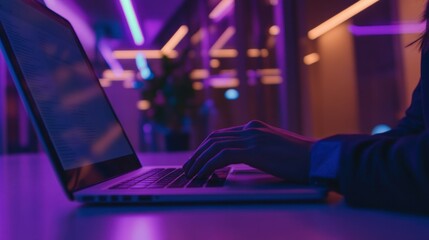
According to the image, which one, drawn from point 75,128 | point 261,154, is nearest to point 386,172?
point 261,154

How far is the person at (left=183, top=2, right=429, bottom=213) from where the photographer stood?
1.33ft

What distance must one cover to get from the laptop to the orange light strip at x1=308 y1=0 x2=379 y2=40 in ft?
10.4

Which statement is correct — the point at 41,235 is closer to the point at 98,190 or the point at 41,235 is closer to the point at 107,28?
the point at 98,190

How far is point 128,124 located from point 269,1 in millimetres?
2845

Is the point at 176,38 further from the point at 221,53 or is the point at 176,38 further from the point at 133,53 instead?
the point at 221,53

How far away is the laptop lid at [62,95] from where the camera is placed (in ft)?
1.65

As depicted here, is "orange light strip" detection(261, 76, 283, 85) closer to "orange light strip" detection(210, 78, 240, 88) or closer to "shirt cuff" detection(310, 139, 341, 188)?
"orange light strip" detection(210, 78, 240, 88)

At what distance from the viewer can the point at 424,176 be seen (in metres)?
0.39

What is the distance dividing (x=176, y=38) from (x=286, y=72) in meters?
4.74

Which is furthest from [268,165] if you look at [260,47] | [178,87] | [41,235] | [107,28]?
[107,28]

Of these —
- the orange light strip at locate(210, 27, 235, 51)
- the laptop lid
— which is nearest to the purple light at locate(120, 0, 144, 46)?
the orange light strip at locate(210, 27, 235, 51)

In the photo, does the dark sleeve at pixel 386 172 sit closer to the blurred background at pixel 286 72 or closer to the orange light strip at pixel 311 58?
the blurred background at pixel 286 72

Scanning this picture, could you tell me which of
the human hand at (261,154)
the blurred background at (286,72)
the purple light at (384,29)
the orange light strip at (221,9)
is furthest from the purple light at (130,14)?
the human hand at (261,154)

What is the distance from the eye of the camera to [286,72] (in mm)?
3842
